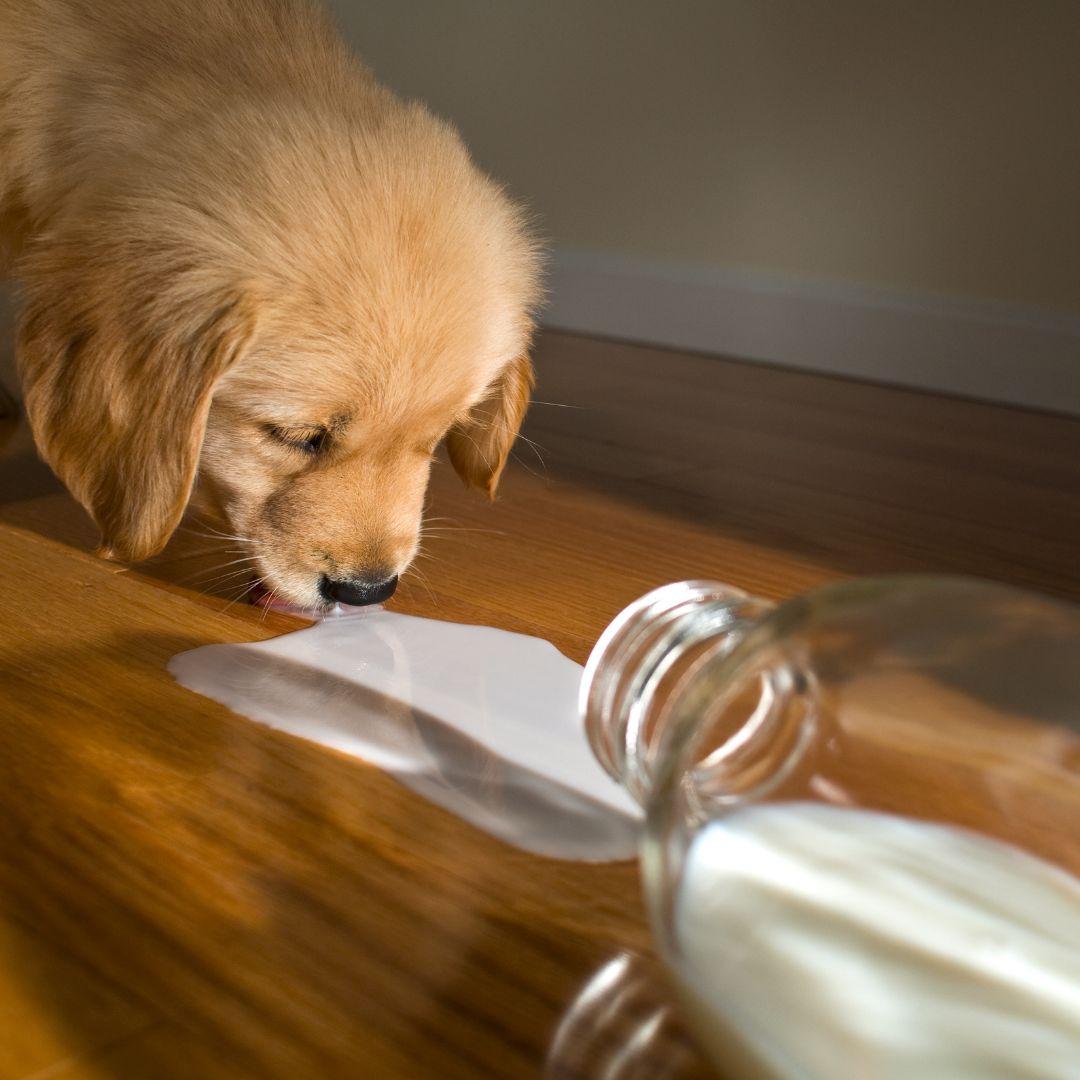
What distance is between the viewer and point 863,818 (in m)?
0.59

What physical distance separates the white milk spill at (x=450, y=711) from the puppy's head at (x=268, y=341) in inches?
4.0

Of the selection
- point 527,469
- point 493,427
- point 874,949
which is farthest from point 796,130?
point 874,949

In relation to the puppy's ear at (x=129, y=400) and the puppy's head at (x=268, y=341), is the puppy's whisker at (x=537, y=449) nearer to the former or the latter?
the puppy's head at (x=268, y=341)

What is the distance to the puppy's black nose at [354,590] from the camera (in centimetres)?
110

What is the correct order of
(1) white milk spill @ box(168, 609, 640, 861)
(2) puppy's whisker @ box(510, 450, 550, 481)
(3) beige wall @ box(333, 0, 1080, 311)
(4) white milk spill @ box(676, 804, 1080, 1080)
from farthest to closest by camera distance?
(3) beige wall @ box(333, 0, 1080, 311), (2) puppy's whisker @ box(510, 450, 550, 481), (1) white milk spill @ box(168, 609, 640, 861), (4) white milk spill @ box(676, 804, 1080, 1080)

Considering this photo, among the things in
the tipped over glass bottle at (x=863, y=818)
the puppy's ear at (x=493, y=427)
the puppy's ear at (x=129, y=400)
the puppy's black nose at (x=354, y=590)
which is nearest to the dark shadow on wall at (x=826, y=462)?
the puppy's ear at (x=493, y=427)

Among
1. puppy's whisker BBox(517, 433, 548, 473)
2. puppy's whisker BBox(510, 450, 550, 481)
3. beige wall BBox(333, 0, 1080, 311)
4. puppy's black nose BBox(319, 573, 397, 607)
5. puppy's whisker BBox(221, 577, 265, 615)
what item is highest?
beige wall BBox(333, 0, 1080, 311)

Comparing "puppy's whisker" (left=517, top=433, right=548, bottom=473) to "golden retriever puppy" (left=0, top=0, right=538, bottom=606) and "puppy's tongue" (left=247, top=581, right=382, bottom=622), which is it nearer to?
"golden retriever puppy" (left=0, top=0, right=538, bottom=606)

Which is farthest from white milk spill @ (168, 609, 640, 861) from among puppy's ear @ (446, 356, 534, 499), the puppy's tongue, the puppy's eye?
puppy's ear @ (446, 356, 534, 499)

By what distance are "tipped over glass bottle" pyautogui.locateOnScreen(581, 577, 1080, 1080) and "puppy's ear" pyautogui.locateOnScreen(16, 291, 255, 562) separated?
0.54 metres

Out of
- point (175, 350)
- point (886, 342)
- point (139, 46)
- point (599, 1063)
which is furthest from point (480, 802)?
point (886, 342)

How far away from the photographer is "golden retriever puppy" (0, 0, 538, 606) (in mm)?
1075

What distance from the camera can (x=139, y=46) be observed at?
1.23m

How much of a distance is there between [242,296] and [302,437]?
5.5 inches
